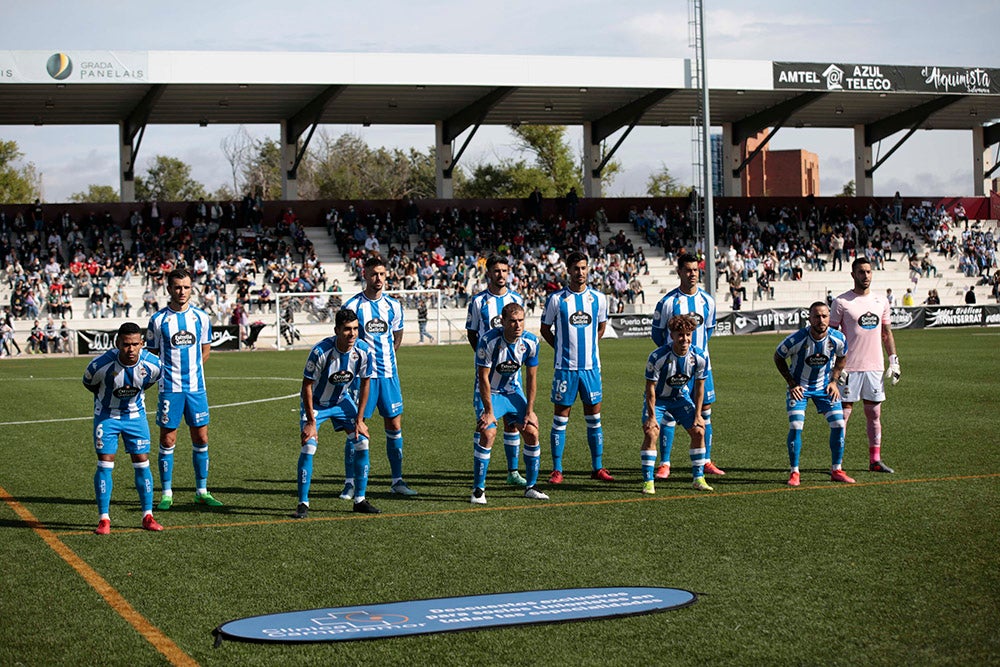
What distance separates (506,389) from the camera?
1005 centimetres

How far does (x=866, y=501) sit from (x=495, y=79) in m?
37.1

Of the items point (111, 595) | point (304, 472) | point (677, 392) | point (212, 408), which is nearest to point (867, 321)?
point (677, 392)

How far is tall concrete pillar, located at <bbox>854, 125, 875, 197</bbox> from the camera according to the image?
55.9 meters

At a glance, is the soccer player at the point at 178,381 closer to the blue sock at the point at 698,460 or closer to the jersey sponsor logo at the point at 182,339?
the jersey sponsor logo at the point at 182,339

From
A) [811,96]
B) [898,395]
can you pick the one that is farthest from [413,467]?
[811,96]

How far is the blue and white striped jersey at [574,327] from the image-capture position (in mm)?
10984

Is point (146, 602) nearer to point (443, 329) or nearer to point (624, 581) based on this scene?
point (624, 581)

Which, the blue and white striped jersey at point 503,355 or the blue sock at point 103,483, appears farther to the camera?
the blue and white striped jersey at point 503,355

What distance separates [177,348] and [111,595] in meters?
3.35

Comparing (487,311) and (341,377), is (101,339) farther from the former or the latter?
(341,377)

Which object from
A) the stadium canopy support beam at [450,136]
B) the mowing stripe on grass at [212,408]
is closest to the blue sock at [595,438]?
the mowing stripe on grass at [212,408]

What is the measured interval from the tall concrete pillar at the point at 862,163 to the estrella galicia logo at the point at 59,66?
117 ft

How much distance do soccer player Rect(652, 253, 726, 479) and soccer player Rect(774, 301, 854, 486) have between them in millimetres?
761

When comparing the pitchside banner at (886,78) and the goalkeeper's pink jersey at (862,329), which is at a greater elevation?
the pitchside banner at (886,78)
